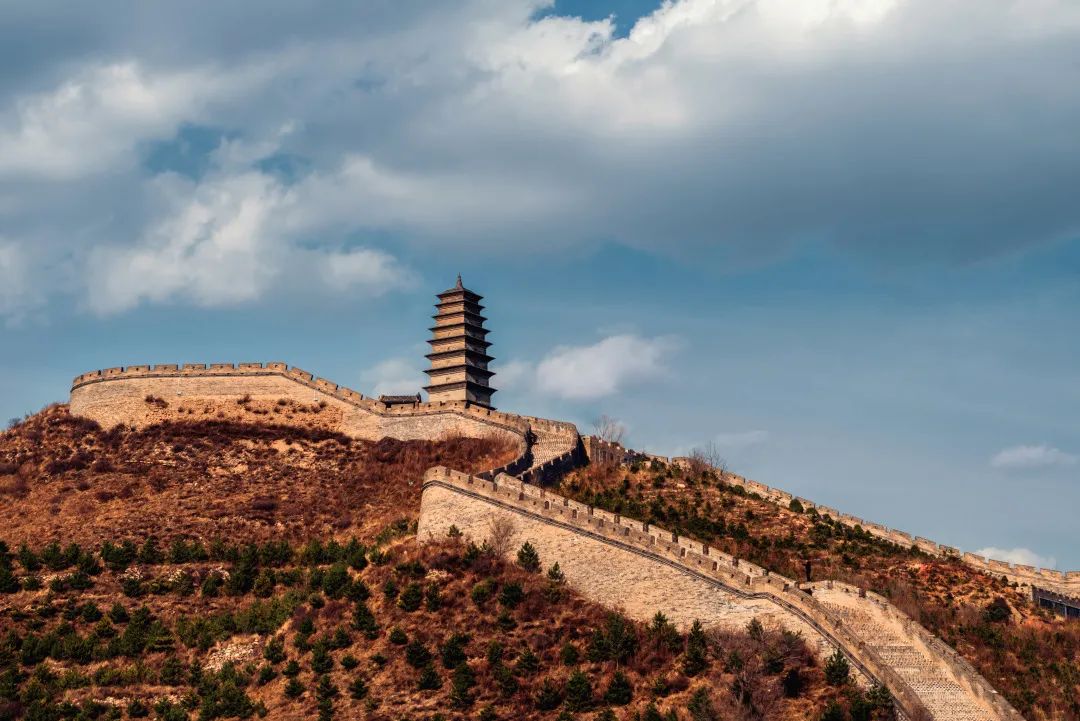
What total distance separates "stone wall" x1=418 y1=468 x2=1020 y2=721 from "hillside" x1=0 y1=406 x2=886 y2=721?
3.13ft

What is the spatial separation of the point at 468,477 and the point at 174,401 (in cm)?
2713

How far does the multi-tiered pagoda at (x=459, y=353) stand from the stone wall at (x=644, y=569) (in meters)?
24.5

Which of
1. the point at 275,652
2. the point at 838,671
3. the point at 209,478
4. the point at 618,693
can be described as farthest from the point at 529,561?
the point at 209,478

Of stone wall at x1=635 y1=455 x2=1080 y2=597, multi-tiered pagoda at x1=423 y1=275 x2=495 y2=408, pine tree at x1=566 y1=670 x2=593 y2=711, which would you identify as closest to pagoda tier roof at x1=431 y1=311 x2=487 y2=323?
multi-tiered pagoda at x1=423 y1=275 x2=495 y2=408

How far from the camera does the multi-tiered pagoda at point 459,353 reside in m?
82.4

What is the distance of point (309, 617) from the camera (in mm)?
52000

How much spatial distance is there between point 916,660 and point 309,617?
22622 mm

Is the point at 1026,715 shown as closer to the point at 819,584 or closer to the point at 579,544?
the point at 819,584

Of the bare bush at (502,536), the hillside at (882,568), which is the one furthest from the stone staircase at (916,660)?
the bare bush at (502,536)

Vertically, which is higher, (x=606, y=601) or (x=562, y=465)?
(x=562, y=465)

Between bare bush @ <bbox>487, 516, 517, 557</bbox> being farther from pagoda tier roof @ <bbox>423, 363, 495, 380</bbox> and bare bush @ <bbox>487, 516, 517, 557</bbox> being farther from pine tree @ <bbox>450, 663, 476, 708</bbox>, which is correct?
pagoda tier roof @ <bbox>423, 363, 495, 380</bbox>

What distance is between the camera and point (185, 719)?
155 ft

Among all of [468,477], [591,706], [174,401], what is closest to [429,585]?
[468,477]

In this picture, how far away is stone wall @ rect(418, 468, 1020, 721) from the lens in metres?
44.8
